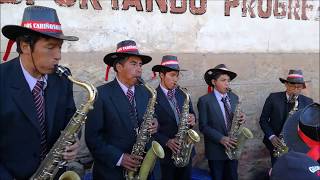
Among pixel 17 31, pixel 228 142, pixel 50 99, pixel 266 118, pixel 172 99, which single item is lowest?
pixel 228 142

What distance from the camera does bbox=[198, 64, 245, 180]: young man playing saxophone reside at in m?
5.68

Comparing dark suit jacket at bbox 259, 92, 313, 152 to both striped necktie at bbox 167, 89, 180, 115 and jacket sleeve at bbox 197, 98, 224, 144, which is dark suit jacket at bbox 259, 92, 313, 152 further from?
striped necktie at bbox 167, 89, 180, 115

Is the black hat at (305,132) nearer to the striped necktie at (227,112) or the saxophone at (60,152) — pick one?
the saxophone at (60,152)

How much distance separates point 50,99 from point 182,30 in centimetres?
370

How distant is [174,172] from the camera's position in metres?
5.46

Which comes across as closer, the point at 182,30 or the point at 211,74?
the point at 211,74

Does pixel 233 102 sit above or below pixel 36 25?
below

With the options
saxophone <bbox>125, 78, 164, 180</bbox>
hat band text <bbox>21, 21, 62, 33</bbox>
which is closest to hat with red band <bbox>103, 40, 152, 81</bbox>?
saxophone <bbox>125, 78, 164, 180</bbox>

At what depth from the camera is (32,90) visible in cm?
320

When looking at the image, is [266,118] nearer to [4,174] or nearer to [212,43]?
[212,43]

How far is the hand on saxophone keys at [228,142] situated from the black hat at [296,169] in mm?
3479

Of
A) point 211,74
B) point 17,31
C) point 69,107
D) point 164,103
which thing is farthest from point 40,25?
point 211,74

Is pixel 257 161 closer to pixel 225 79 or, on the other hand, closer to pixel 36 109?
pixel 225 79

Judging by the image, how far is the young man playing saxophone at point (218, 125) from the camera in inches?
224
